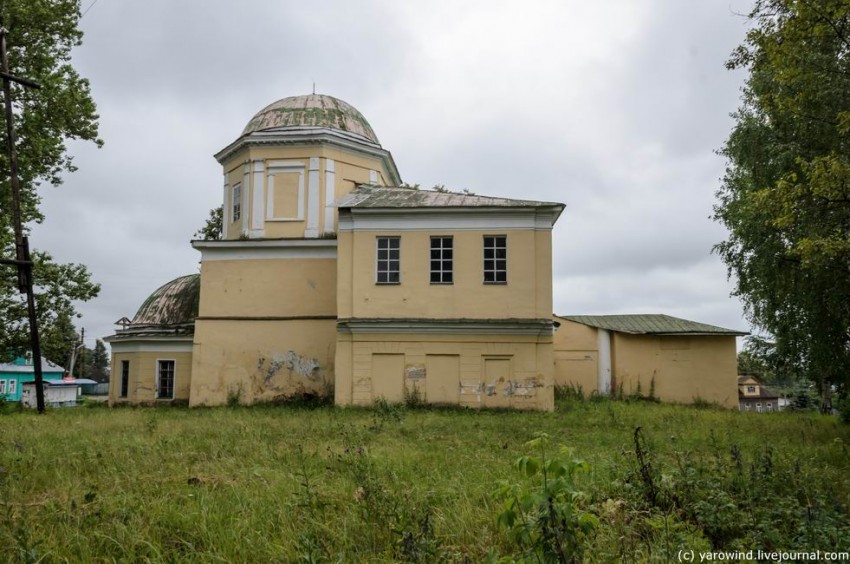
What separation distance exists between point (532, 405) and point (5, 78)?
1337 centimetres

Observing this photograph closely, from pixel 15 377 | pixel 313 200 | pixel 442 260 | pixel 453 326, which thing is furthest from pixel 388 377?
pixel 15 377

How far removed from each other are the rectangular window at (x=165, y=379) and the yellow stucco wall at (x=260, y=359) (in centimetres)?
289

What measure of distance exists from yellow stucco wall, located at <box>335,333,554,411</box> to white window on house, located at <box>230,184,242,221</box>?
6.91m

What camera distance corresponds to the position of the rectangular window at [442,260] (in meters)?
17.3

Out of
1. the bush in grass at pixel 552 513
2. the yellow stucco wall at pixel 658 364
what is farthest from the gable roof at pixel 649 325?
the bush in grass at pixel 552 513

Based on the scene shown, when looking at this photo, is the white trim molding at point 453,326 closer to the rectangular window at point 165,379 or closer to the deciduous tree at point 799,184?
the deciduous tree at point 799,184

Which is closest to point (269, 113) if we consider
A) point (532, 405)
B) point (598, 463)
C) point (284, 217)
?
point (284, 217)

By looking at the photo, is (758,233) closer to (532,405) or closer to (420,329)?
(532,405)

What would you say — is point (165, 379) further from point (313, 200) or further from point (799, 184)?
point (799, 184)

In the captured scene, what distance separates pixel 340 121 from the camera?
2122cm

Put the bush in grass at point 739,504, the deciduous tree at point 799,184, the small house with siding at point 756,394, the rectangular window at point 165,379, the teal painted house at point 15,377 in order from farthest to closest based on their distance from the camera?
the small house with siding at point 756,394, the teal painted house at point 15,377, the rectangular window at point 165,379, the deciduous tree at point 799,184, the bush in grass at point 739,504

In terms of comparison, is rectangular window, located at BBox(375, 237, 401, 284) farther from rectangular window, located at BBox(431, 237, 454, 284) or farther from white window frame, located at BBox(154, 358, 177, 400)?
white window frame, located at BBox(154, 358, 177, 400)

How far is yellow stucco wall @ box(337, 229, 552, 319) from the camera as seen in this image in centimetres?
1694

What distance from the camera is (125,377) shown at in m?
22.0
